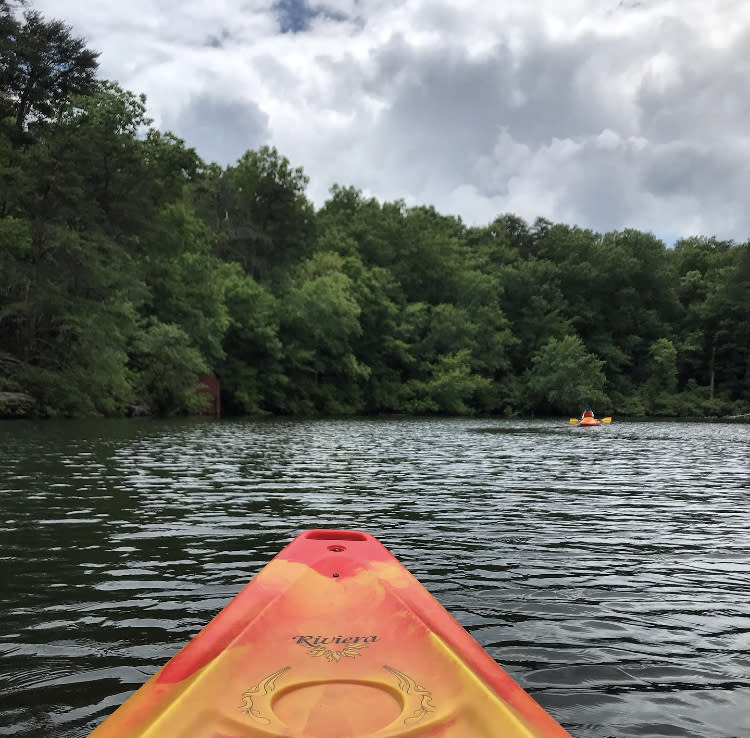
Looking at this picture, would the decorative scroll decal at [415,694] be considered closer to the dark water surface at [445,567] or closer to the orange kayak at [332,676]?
the orange kayak at [332,676]

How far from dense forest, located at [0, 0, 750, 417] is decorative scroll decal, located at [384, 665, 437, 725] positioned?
27517 millimetres

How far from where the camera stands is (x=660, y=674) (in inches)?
157

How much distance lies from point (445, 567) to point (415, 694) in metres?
3.52

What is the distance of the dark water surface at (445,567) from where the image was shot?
12.1 feet

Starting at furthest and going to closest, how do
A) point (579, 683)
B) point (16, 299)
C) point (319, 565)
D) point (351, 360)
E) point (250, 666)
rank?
point (351, 360) → point (16, 299) → point (319, 565) → point (579, 683) → point (250, 666)

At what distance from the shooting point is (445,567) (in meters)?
6.27

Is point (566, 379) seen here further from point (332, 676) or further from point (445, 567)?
point (332, 676)

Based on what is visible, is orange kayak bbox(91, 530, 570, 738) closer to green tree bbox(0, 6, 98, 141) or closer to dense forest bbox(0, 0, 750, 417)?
dense forest bbox(0, 0, 750, 417)

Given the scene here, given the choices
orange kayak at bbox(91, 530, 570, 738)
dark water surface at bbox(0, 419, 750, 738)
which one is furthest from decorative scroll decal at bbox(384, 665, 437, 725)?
dark water surface at bbox(0, 419, 750, 738)

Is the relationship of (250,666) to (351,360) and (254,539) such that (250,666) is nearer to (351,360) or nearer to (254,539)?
(254,539)

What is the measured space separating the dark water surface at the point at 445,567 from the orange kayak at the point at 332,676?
0.71m

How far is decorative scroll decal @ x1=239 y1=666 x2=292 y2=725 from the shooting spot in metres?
2.62

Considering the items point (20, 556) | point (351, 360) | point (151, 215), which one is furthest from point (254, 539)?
point (351, 360)

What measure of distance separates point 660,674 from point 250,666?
236cm
